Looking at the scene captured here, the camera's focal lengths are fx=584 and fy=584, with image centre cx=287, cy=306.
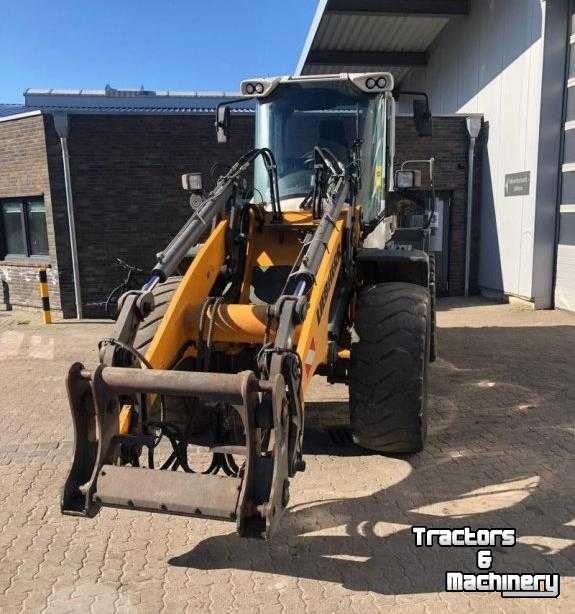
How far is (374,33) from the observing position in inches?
605

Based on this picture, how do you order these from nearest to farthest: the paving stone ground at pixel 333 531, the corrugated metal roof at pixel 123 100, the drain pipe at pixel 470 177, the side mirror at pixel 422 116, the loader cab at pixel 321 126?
the paving stone ground at pixel 333 531 < the loader cab at pixel 321 126 < the side mirror at pixel 422 116 < the drain pipe at pixel 470 177 < the corrugated metal roof at pixel 123 100

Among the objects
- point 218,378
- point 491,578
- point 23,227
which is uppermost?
point 23,227

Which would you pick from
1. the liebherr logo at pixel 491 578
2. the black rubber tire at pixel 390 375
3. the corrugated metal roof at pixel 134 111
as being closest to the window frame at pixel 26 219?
the corrugated metal roof at pixel 134 111

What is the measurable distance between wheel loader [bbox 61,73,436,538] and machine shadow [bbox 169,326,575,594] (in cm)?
44

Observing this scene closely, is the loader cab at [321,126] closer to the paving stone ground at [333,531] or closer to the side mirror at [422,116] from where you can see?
the side mirror at [422,116]

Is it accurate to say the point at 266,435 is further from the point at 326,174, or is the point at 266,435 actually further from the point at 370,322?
the point at 326,174

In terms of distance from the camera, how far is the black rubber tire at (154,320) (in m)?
3.92

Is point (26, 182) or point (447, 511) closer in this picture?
point (447, 511)

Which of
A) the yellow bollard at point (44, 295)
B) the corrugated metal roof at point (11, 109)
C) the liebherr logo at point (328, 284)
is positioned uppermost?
the corrugated metal roof at point (11, 109)

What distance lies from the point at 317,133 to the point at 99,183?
685 cm

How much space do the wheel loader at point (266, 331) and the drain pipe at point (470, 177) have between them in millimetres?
6648

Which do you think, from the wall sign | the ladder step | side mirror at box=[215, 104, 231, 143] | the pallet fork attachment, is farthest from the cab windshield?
the wall sign

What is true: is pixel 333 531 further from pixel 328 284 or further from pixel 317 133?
pixel 317 133

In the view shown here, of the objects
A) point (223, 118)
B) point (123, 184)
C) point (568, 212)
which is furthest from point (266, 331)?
point (568, 212)
